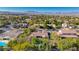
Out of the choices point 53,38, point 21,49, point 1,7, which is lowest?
point 21,49

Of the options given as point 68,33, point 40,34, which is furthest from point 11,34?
point 68,33

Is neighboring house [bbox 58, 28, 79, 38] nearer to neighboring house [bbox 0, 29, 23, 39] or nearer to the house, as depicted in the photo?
the house

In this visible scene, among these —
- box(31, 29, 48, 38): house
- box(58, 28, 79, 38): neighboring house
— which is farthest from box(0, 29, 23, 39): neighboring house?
box(58, 28, 79, 38): neighboring house

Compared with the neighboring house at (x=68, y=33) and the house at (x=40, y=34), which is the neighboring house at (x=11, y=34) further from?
the neighboring house at (x=68, y=33)

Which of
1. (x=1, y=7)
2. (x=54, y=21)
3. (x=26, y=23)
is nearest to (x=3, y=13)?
(x=1, y=7)

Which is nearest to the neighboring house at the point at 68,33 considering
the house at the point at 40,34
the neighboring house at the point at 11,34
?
the house at the point at 40,34

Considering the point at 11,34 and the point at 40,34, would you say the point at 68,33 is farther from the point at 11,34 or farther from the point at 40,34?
the point at 11,34
